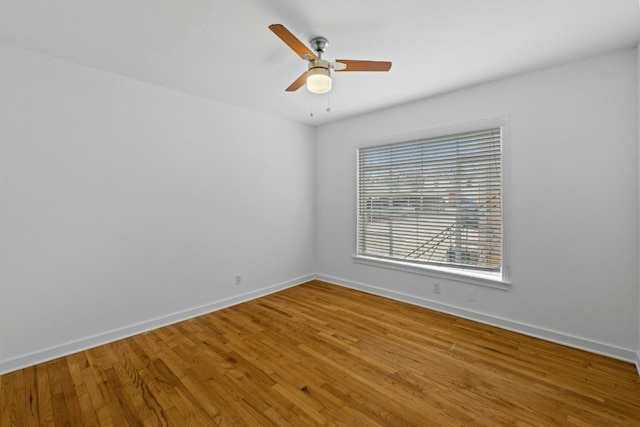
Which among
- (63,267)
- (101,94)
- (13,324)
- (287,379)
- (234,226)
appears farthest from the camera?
(234,226)

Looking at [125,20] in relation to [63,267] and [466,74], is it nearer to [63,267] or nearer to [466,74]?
[63,267]

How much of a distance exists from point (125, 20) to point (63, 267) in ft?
6.75

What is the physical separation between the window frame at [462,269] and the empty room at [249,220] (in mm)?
27

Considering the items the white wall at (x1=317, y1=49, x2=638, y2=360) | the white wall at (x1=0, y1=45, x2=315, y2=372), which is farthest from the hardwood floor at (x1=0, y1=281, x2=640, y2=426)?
the white wall at (x1=0, y1=45, x2=315, y2=372)

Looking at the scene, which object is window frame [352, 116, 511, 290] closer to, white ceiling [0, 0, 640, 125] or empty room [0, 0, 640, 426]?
empty room [0, 0, 640, 426]

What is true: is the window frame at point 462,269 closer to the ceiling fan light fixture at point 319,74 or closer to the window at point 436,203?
the window at point 436,203

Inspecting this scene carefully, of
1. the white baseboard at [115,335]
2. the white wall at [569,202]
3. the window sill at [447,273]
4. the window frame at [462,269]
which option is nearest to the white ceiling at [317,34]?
the white wall at [569,202]

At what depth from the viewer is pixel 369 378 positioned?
204cm

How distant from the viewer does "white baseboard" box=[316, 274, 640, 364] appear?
2289mm

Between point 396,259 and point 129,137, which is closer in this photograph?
point 129,137

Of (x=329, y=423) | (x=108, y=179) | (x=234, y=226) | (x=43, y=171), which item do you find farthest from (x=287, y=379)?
(x=43, y=171)

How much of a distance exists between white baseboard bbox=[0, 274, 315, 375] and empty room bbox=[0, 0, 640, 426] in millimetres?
21

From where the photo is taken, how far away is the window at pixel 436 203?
296 cm

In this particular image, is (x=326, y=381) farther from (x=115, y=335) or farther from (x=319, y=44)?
(x=319, y=44)
